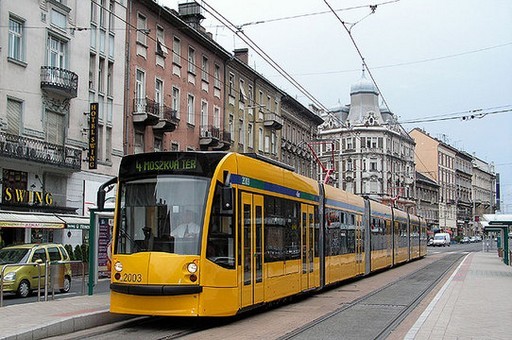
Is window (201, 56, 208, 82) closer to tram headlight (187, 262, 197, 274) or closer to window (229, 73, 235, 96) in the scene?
window (229, 73, 235, 96)

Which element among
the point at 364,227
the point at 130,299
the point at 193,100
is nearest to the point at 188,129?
the point at 193,100

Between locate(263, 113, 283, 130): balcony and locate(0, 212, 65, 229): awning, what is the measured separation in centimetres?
2627

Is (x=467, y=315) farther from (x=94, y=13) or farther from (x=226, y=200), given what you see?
(x=94, y=13)

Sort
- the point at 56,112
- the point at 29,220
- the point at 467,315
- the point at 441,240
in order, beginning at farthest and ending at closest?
the point at 441,240
the point at 56,112
the point at 29,220
the point at 467,315

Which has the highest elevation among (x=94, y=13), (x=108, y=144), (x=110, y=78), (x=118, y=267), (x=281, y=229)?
(x=94, y=13)

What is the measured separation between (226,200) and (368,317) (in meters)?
4.38

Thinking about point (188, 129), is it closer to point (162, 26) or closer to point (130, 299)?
point (162, 26)

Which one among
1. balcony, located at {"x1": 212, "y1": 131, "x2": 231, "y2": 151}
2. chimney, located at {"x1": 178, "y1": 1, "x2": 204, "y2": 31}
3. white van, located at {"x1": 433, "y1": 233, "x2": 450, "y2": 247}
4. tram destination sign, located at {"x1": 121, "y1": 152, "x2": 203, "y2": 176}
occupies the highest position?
chimney, located at {"x1": 178, "y1": 1, "x2": 204, "y2": 31}

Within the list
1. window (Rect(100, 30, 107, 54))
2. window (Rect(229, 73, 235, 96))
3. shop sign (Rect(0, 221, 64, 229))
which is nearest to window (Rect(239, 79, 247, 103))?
window (Rect(229, 73, 235, 96))

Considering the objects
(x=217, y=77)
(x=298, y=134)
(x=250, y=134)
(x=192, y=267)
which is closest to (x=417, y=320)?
(x=192, y=267)

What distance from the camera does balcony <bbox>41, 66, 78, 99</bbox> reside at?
28953mm

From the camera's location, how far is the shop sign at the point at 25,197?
2714cm

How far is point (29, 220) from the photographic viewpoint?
2702 cm

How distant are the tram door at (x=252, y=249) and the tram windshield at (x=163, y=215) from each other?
3.91ft
